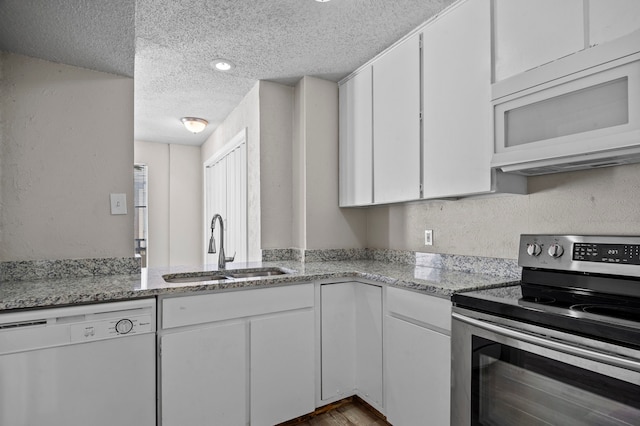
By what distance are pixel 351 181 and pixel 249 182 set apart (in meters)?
0.92

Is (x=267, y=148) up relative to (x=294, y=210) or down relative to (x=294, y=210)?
up

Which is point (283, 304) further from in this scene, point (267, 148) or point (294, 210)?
point (267, 148)

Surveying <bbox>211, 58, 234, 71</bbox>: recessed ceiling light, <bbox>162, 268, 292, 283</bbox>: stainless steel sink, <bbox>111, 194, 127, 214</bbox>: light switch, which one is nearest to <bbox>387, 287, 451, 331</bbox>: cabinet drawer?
<bbox>162, 268, 292, 283</bbox>: stainless steel sink

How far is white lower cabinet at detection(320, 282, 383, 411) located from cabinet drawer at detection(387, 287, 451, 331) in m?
0.15

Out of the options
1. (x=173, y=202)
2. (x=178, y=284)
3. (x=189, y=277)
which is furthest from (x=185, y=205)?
(x=178, y=284)

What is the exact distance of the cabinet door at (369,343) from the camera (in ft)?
6.70

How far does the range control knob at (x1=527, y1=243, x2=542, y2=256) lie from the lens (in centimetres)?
166

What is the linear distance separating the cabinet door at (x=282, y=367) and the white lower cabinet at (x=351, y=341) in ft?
0.36

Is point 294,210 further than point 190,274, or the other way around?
point 294,210

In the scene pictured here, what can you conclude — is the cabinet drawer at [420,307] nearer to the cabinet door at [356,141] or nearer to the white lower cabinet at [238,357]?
the white lower cabinet at [238,357]

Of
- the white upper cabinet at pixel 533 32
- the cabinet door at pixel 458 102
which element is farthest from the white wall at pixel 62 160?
the white upper cabinet at pixel 533 32

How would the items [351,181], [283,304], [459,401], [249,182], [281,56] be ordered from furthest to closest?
[249,182]
[351,181]
[281,56]
[283,304]
[459,401]

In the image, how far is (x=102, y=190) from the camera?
6.93 feet

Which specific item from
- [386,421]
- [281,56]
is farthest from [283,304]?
[281,56]
